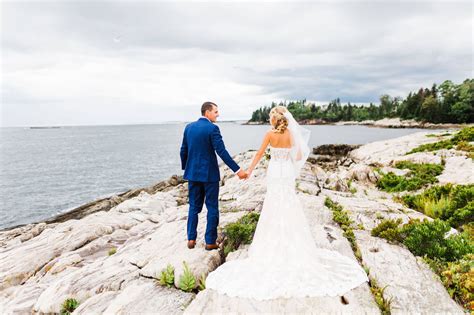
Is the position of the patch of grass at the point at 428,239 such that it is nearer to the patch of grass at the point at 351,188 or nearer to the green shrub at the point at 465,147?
the patch of grass at the point at 351,188

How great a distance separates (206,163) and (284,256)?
302 cm

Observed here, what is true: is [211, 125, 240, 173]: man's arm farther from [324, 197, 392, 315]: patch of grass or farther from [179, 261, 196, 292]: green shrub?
[324, 197, 392, 315]: patch of grass

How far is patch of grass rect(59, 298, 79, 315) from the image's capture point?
770 centimetres

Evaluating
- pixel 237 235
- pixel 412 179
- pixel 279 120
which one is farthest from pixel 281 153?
pixel 412 179

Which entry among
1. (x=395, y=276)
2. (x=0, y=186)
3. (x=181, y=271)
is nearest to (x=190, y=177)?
(x=181, y=271)

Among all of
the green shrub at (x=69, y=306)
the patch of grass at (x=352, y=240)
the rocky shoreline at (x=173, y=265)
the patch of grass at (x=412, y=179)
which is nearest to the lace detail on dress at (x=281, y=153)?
the rocky shoreline at (x=173, y=265)

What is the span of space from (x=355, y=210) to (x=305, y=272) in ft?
20.4

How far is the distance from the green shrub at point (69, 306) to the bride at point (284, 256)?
12.4 ft

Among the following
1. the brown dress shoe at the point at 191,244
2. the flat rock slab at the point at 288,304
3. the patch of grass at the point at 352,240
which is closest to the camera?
the flat rock slab at the point at 288,304

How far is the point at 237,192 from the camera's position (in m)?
16.5

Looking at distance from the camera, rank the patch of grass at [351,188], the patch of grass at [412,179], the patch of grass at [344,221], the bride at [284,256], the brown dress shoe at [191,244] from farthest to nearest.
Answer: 1. the patch of grass at [412,179]
2. the patch of grass at [351,188]
3. the patch of grass at [344,221]
4. the brown dress shoe at [191,244]
5. the bride at [284,256]

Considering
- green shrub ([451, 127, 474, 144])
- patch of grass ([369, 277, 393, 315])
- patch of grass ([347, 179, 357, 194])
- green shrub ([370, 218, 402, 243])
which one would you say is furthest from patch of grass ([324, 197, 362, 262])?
green shrub ([451, 127, 474, 144])

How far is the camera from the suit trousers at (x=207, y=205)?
820cm

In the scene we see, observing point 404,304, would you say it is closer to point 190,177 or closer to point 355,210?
point 190,177
